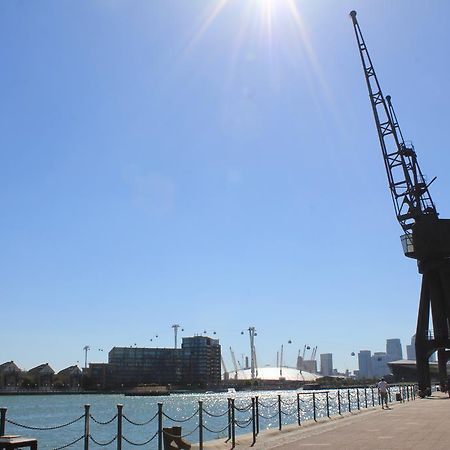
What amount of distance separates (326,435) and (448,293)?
44843 mm

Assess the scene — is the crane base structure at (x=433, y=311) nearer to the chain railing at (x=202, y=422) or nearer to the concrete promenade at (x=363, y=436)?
the chain railing at (x=202, y=422)

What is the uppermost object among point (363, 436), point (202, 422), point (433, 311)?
point (433, 311)

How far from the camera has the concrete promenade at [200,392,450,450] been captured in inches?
652

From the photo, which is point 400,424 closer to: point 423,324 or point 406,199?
point 423,324

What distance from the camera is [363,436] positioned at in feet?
62.3

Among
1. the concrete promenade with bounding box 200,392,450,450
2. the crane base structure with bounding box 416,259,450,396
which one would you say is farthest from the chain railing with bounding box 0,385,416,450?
the crane base structure with bounding box 416,259,450,396

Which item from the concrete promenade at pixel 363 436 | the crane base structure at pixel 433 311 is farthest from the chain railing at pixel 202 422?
the crane base structure at pixel 433 311

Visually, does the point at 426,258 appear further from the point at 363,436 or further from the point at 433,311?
the point at 363,436

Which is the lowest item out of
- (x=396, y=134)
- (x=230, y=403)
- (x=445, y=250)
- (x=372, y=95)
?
(x=230, y=403)

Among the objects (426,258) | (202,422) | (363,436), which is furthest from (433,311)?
(202,422)

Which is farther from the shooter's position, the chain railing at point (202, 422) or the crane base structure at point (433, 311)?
the crane base structure at point (433, 311)

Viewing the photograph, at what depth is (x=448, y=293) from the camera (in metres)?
60.4

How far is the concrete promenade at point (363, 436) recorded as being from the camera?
1656 centimetres

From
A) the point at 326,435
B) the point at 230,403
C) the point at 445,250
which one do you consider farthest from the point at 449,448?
the point at 445,250
